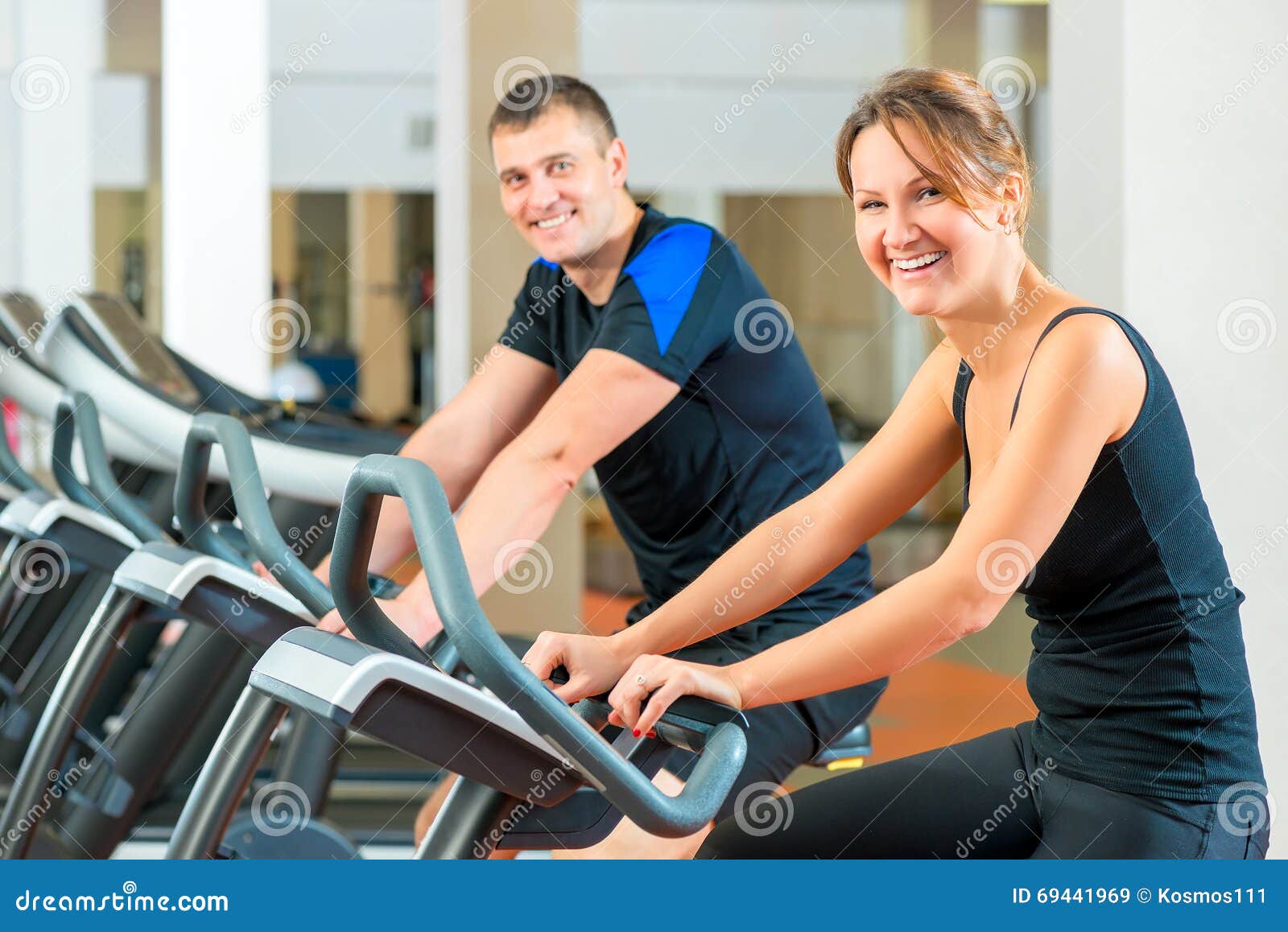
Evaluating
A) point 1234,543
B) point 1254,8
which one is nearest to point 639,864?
point 1234,543

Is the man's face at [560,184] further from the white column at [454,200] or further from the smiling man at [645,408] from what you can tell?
the white column at [454,200]

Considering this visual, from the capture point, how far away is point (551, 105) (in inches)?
82.7

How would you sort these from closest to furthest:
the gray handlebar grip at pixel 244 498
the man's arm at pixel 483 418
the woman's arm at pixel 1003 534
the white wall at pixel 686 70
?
the woman's arm at pixel 1003 534 < the gray handlebar grip at pixel 244 498 < the man's arm at pixel 483 418 < the white wall at pixel 686 70

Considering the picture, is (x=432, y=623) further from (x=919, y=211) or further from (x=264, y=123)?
(x=264, y=123)

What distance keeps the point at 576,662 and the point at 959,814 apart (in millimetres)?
433

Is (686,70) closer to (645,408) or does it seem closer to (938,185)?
(645,408)

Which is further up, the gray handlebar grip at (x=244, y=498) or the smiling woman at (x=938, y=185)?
the smiling woman at (x=938, y=185)

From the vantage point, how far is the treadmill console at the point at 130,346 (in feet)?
8.88

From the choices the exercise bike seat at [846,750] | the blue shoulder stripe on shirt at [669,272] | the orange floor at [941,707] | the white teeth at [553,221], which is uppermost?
the white teeth at [553,221]

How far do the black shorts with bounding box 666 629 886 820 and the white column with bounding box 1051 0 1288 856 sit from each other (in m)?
0.60

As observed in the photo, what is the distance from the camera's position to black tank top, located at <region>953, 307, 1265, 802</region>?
4.18 feet

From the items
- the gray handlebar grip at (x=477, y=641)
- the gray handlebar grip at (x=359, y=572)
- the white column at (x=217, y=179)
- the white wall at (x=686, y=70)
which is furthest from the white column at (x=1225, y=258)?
the white wall at (x=686, y=70)

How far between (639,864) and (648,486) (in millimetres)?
978

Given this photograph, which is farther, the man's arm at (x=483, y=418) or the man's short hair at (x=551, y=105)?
the man's arm at (x=483, y=418)
